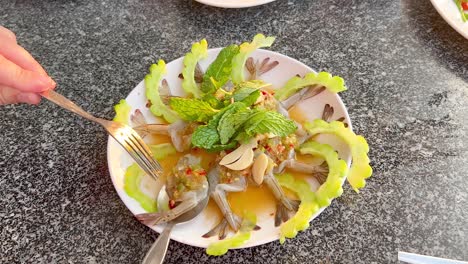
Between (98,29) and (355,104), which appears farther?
(98,29)

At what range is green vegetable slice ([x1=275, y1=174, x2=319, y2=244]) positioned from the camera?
94cm

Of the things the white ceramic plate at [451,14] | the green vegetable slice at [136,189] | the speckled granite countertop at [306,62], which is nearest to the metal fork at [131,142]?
the green vegetable slice at [136,189]

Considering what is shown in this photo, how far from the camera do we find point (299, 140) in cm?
111

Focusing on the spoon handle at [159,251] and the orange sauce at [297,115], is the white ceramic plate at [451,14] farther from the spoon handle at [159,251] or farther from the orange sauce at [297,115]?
the spoon handle at [159,251]

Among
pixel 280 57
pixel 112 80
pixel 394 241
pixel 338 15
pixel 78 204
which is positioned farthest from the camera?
pixel 338 15

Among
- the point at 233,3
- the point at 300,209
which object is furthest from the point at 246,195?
the point at 233,3

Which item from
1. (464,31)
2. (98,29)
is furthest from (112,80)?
(464,31)

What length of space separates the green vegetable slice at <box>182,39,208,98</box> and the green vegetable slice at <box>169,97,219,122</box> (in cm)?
12

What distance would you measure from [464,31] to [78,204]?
42.9 inches

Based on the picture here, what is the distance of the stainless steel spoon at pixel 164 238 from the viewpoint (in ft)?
3.03

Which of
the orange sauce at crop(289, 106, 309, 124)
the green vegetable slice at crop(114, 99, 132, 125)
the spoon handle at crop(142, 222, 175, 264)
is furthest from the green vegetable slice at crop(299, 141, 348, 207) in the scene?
the green vegetable slice at crop(114, 99, 132, 125)

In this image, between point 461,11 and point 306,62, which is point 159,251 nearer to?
point 306,62

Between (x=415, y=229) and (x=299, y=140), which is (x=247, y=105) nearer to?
(x=299, y=140)

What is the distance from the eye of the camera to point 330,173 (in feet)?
3.27
